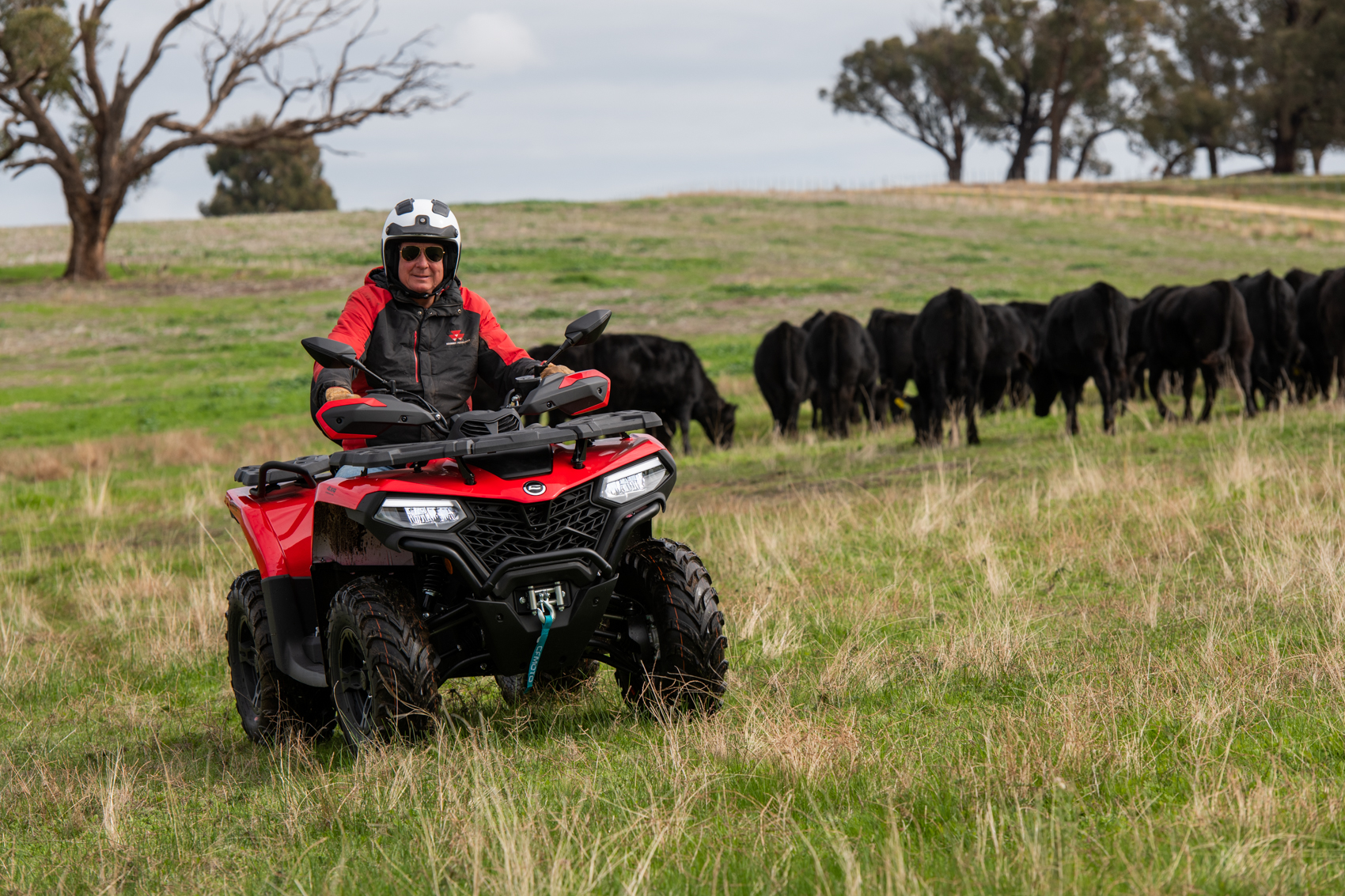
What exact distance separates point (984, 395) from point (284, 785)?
17073 mm

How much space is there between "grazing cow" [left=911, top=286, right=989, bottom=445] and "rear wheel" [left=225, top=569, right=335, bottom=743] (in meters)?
10.3

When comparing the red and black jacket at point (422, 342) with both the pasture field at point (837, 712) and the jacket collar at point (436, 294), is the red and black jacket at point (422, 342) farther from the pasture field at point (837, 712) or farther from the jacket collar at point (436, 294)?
the pasture field at point (837, 712)

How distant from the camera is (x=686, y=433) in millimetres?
18188

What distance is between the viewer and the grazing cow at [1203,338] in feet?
49.7

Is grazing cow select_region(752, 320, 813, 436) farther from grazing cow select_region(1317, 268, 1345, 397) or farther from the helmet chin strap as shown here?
the helmet chin strap

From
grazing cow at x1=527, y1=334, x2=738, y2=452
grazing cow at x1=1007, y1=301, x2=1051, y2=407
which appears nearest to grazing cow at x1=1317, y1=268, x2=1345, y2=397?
grazing cow at x1=1007, y1=301, x2=1051, y2=407

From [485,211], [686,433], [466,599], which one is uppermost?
[485,211]

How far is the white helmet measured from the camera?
16.4 feet

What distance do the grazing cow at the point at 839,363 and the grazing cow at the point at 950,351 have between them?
2860 mm

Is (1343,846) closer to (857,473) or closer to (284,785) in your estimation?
(284,785)

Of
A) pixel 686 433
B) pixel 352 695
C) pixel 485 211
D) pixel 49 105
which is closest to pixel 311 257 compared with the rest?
pixel 49 105

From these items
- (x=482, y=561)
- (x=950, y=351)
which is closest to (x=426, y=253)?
(x=482, y=561)

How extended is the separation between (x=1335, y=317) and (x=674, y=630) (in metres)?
14.7

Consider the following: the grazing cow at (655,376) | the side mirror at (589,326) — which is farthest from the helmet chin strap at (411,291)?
the grazing cow at (655,376)
